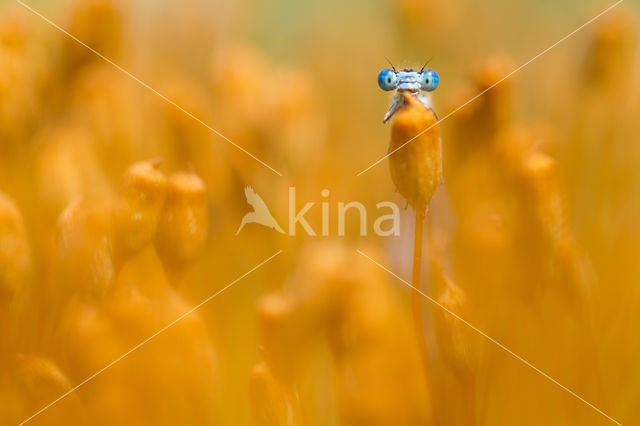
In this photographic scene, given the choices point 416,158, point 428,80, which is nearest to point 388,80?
point 428,80

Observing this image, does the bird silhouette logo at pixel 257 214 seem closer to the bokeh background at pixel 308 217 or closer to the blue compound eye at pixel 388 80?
the bokeh background at pixel 308 217

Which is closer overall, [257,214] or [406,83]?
[406,83]

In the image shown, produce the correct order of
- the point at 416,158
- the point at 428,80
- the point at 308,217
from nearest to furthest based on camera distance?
1. the point at 416,158
2. the point at 428,80
3. the point at 308,217

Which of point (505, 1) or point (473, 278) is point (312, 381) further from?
point (505, 1)

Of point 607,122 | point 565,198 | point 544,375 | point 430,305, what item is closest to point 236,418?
point 430,305

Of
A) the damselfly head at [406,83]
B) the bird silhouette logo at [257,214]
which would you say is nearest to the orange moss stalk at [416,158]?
the damselfly head at [406,83]

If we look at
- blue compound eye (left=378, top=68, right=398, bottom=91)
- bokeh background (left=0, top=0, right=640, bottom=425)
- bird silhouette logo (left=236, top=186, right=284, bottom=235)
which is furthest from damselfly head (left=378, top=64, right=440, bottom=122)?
bird silhouette logo (left=236, top=186, right=284, bottom=235)

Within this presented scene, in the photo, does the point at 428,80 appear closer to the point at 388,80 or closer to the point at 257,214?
the point at 388,80
